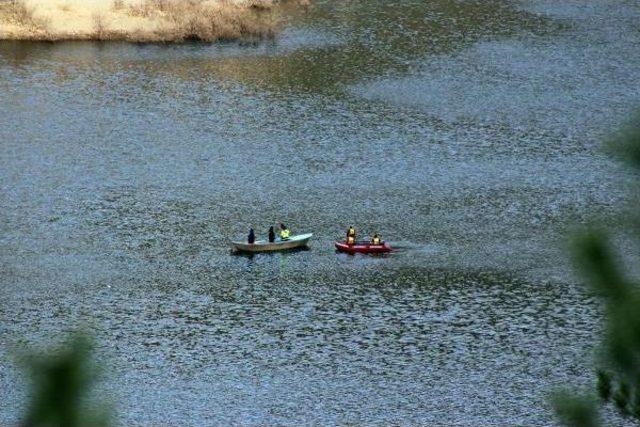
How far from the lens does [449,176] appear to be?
40.2 meters

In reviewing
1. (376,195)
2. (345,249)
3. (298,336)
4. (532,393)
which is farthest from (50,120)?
(532,393)

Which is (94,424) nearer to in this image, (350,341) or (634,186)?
(634,186)

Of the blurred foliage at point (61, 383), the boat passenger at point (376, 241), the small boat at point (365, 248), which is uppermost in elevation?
the blurred foliage at point (61, 383)

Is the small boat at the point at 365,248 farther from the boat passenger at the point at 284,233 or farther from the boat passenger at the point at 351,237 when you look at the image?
the boat passenger at the point at 284,233

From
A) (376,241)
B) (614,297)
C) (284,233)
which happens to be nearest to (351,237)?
(376,241)

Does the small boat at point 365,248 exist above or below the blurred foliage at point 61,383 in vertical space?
below

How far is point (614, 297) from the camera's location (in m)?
9.21

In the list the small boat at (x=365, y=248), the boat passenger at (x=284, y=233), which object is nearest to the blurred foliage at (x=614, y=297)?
the small boat at (x=365, y=248)

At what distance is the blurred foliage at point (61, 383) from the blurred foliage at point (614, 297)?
11.2 feet

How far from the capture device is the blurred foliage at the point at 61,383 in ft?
25.7

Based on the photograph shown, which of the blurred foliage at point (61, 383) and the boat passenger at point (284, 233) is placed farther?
the boat passenger at point (284, 233)

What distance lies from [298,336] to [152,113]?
2109 cm

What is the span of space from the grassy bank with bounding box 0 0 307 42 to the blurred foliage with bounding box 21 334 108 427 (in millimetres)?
49230

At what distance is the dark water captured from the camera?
26.3 m
